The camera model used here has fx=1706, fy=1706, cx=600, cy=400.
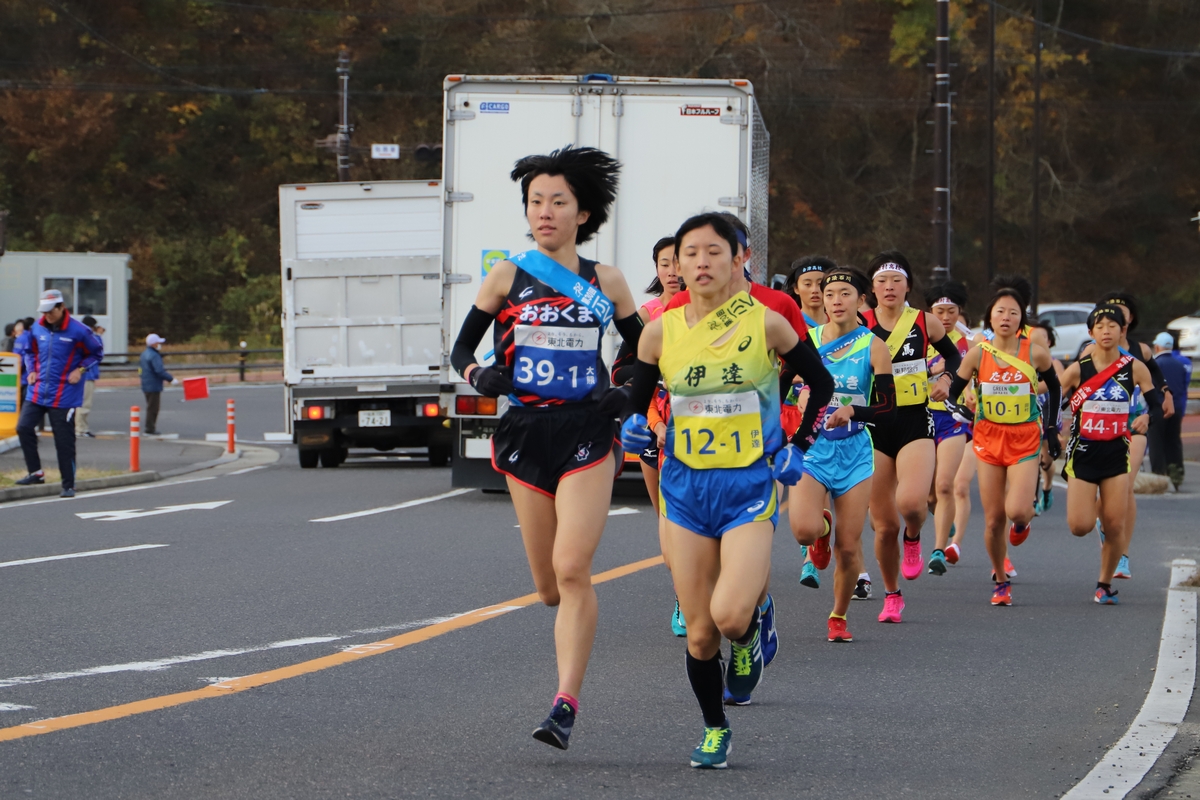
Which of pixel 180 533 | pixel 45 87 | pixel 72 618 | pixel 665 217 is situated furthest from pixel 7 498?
→ pixel 45 87

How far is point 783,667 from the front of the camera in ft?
25.1

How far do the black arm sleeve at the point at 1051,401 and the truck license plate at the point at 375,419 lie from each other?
39.5 feet

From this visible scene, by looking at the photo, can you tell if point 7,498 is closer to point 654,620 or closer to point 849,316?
point 654,620

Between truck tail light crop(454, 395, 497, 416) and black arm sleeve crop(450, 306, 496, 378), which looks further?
truck tail light crop(454, 395, 497, 416)

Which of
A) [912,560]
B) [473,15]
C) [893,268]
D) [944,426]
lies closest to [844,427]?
[893,268]

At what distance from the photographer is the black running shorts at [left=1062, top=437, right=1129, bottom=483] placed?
32.9 ft

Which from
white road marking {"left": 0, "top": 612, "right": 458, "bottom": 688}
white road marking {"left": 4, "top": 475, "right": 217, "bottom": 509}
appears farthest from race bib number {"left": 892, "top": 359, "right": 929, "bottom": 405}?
white road marking {"left": 4, "top": 475, "right": 217, "bottom": 509}

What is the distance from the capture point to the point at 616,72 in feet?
169

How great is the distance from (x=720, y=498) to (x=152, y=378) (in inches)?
935

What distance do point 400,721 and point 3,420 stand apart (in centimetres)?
1424

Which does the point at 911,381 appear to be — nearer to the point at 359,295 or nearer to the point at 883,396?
the point at 883,396

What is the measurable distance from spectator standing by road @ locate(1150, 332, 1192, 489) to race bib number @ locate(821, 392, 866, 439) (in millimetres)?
12333

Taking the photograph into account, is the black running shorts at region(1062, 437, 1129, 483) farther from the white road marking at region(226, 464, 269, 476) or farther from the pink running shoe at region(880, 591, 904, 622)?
the white road marking at region(226, 464, 269, 476)

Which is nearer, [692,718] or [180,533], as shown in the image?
[692,718]
